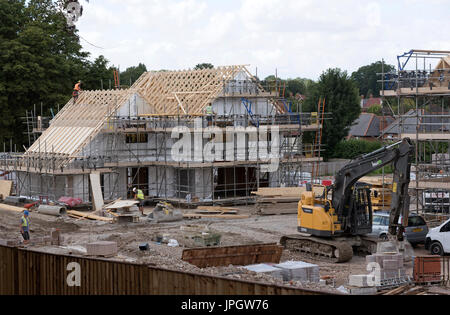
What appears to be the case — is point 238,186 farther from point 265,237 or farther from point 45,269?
point 45,269

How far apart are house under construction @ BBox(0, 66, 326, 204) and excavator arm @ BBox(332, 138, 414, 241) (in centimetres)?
1349

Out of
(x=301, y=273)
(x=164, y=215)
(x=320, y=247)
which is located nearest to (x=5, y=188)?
(x=164, y=215)

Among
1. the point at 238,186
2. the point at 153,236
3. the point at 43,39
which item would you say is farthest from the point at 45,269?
the point at 43,39

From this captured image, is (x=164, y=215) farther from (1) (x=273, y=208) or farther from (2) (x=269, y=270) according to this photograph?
(2) (x=269, y=270)

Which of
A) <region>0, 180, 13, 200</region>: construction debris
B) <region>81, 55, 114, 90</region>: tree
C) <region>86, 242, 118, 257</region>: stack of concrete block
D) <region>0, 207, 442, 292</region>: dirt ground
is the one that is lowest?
<region>0, 207, 442, 292</region>: dirt ground

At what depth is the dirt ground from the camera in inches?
852

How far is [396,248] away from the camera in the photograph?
72.3 feet

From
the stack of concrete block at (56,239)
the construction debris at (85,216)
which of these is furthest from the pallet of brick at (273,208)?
the stack of concrete block at (56,239)

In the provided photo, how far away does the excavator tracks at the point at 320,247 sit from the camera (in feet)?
77.3

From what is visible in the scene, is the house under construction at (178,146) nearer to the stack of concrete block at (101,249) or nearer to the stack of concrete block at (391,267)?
the stack of concrete block at (101,249)

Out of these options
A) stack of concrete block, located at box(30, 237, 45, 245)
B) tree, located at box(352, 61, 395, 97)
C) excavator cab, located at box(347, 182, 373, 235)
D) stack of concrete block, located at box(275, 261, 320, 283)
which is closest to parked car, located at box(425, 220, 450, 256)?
excavator cab, located at box(347, 182, 373, 235)

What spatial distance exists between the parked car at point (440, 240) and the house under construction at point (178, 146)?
14.9m

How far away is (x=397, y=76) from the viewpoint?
30.3m

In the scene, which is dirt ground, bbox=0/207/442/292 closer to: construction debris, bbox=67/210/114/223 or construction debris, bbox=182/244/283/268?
construction debris, bbox=67/210/114/223
